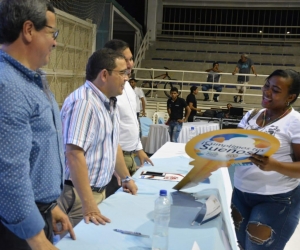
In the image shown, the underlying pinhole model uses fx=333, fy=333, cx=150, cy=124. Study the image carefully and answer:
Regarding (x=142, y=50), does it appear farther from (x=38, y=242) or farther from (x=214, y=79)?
(x=38, y=242)

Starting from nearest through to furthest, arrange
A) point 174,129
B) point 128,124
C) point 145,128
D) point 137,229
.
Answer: point 137,229
point 128,124
point 174,129
point 145,128

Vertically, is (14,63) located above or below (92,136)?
above

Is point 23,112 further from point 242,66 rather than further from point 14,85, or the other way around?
point 242,66

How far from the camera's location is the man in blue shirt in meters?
0.83

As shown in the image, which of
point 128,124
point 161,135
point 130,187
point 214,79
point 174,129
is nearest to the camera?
point 130,187

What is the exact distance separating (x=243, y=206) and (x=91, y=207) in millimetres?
754

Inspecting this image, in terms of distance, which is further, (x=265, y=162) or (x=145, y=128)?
(x=145, y=128)

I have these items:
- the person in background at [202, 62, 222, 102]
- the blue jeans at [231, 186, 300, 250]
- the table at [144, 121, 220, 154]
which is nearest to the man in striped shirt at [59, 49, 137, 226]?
the blue jeans at [231, 186, 300, 250]

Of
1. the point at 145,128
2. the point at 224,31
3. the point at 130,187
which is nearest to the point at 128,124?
the point at 130,187

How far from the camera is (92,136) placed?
1.41m

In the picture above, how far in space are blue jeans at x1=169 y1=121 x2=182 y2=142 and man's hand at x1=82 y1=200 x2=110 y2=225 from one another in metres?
4.66

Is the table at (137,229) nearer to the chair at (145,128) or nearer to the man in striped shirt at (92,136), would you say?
the man in striped shirt at (92,136)

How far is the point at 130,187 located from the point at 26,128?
894 millimetres

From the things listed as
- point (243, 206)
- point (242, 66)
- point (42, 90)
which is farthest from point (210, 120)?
point (42, 90)
